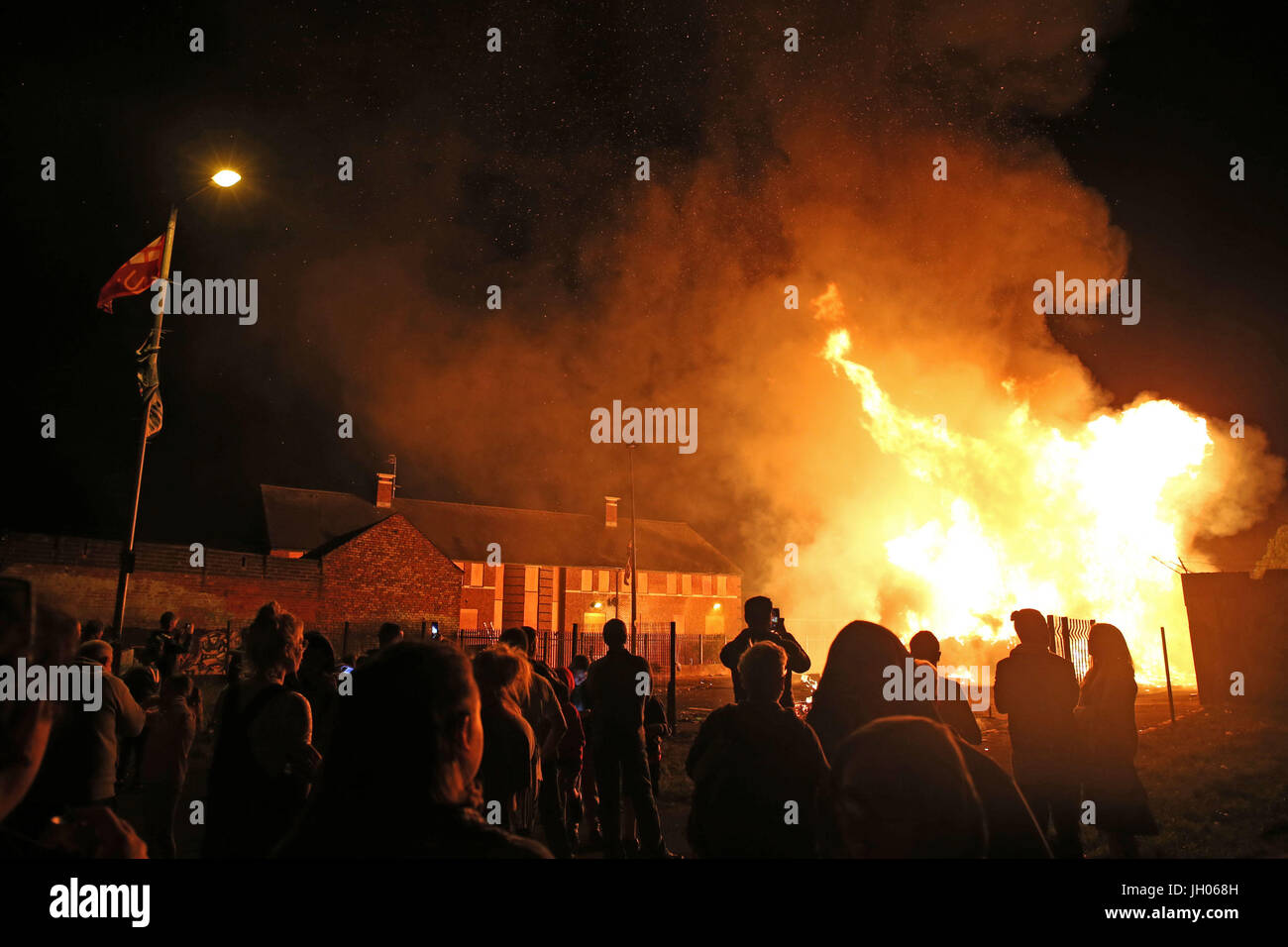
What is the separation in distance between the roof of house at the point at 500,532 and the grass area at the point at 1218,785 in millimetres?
37626

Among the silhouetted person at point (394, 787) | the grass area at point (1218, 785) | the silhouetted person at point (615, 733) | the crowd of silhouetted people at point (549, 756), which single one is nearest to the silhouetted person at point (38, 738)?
the crowd of silhouetted people at point (549, 756)

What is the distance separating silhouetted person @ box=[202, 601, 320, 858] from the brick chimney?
45.8m

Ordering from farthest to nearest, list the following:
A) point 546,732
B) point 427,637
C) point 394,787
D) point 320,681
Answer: point 427,637 → point 546,732 → point 320,681 → point 394,787

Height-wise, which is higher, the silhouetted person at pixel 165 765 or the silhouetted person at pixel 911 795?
the silhouetted person at pixel 911 795

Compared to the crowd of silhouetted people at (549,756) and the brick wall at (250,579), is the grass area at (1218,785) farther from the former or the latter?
the brick wall at (250,579)

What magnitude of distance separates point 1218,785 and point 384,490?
149 ft

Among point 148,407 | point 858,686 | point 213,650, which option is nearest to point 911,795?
point 858,686

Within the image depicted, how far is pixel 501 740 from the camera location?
→ 5.18m

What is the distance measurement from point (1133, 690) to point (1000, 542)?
29.4 m

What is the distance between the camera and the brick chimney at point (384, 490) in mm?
47719

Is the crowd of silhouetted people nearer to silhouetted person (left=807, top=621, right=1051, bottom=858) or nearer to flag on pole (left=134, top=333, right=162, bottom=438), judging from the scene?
silhouetted person (left=807, top=621, right=1051, bottom=858)

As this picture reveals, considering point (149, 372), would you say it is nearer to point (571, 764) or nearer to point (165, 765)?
point (165, 765)

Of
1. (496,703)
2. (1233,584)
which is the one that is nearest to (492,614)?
(1233,584)
